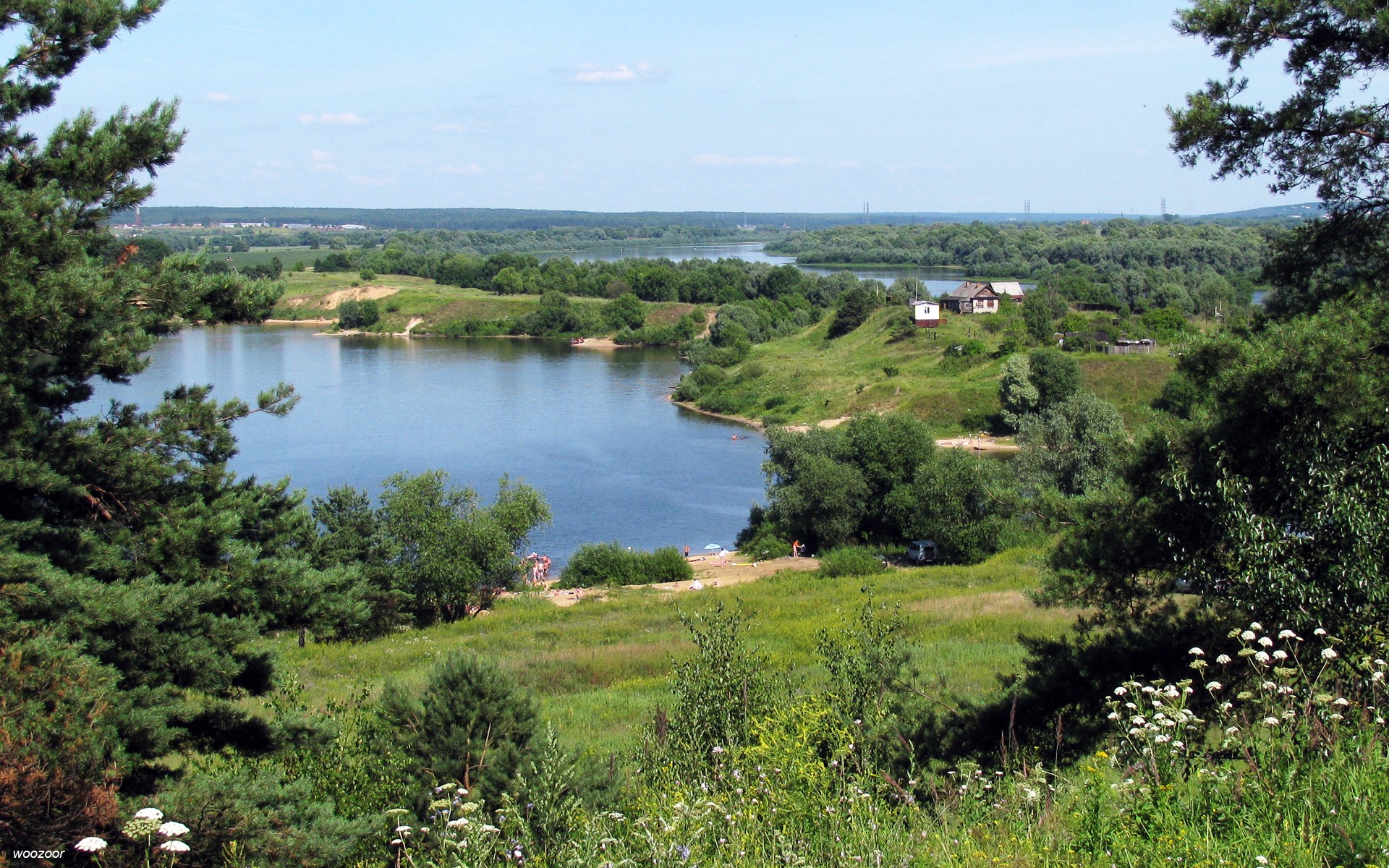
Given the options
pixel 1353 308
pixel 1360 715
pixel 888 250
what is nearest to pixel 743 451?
pixel 1353 308

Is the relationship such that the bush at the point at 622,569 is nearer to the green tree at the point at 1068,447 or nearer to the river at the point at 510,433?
the river at the point at 510,433

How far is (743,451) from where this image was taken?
45.3m

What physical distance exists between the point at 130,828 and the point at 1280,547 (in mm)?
6502

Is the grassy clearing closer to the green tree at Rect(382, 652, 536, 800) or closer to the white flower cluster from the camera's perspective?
the green tree at Rect(382, 652, 536, 800)

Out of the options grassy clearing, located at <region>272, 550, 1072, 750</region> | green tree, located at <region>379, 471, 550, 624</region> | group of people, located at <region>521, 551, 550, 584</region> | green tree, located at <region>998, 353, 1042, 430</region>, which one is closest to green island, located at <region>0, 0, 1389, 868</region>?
grassy clearing, located at <region>272, 550, 1072, 750</region>

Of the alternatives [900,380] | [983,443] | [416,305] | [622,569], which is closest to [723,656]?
[622,569]

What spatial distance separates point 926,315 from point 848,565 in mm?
40229

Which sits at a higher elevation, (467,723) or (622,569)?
(467,723)

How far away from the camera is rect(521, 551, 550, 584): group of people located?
81.5 feet

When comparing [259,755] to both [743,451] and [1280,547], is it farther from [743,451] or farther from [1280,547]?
[743,451]

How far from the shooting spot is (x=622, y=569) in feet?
86.4

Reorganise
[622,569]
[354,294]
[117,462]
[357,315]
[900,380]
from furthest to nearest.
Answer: [354,294], [357,315], [900,380], [622,569], [117,462]

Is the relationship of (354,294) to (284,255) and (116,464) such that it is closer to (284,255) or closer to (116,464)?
(284,255)

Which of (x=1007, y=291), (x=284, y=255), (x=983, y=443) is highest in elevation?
(x=284, y=255)
